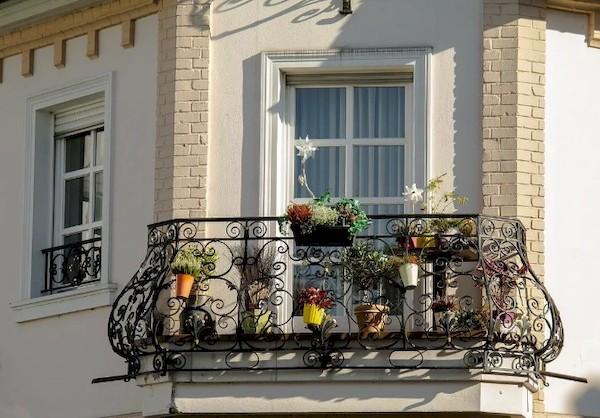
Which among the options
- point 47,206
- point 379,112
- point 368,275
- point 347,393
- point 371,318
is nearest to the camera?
point 347,393

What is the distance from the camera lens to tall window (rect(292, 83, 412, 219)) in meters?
18.8

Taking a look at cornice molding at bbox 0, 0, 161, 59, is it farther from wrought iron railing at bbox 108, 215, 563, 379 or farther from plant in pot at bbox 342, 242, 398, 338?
plant in pot at bbox 342, 242, 398, 338

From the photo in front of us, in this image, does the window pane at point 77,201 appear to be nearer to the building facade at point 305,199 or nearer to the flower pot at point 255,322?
the building facade at point 305,199

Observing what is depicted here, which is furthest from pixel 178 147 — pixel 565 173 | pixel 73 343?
pixel 565 173

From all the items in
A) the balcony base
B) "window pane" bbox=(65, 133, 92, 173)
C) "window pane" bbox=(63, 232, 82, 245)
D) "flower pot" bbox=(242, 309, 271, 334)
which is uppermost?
"window pane" bbox=(65, 133, 92, 173)

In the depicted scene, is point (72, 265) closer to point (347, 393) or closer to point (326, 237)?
point (326, 237)

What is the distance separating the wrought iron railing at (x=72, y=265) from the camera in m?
19.7

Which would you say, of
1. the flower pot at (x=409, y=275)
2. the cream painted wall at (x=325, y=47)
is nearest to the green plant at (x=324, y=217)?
the flower pot at (x=409, y=275)

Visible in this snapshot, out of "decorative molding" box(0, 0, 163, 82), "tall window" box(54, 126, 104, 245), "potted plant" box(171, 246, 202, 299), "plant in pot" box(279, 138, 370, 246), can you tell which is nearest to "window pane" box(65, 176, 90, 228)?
"tall window" box(54, 126, 104, 245)

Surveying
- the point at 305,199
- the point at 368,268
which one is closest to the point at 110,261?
the point at 305,199

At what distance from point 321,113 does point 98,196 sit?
2.52 m

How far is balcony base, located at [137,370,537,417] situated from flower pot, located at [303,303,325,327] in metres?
0.41

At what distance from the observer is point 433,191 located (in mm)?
18250

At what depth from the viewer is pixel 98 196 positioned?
20.1 m
